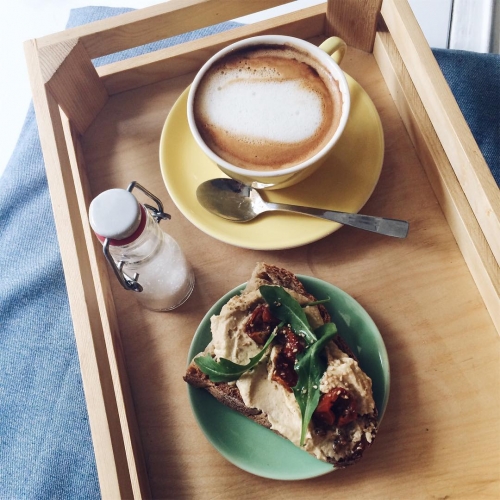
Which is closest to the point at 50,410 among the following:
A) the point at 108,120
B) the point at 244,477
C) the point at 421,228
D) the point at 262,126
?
the point at 244,477

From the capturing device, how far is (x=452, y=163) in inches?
35.5

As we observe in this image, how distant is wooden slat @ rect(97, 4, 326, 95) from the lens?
3.67 ft

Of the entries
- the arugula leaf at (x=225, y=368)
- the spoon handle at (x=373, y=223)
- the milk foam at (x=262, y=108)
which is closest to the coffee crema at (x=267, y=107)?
the milk foam at (x=262, y=108)

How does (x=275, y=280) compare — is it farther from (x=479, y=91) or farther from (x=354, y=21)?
(x=479, y=91)

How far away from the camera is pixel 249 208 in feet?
3.25

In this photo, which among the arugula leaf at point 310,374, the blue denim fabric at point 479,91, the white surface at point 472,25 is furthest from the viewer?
the white surface at point 472,25

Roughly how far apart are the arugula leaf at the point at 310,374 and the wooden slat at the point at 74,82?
0.64 m

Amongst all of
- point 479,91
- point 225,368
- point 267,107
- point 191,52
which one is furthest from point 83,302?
point 479,91

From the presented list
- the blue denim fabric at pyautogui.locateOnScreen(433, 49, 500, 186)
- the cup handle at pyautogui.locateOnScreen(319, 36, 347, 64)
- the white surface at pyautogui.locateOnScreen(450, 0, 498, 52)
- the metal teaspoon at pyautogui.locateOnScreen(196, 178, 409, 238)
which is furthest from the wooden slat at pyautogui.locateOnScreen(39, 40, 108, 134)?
the white surface at pyautogui.locateOnScreen(450, 0, 498, 52)

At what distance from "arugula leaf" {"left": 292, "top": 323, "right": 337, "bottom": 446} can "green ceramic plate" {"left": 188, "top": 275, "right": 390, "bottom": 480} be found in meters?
0.07

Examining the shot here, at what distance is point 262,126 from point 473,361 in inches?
20.7

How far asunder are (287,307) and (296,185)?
27 cm

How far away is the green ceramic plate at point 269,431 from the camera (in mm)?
834

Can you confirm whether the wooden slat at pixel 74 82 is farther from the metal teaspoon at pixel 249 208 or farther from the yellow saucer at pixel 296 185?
the metal teaspoon at pixel 249 208
